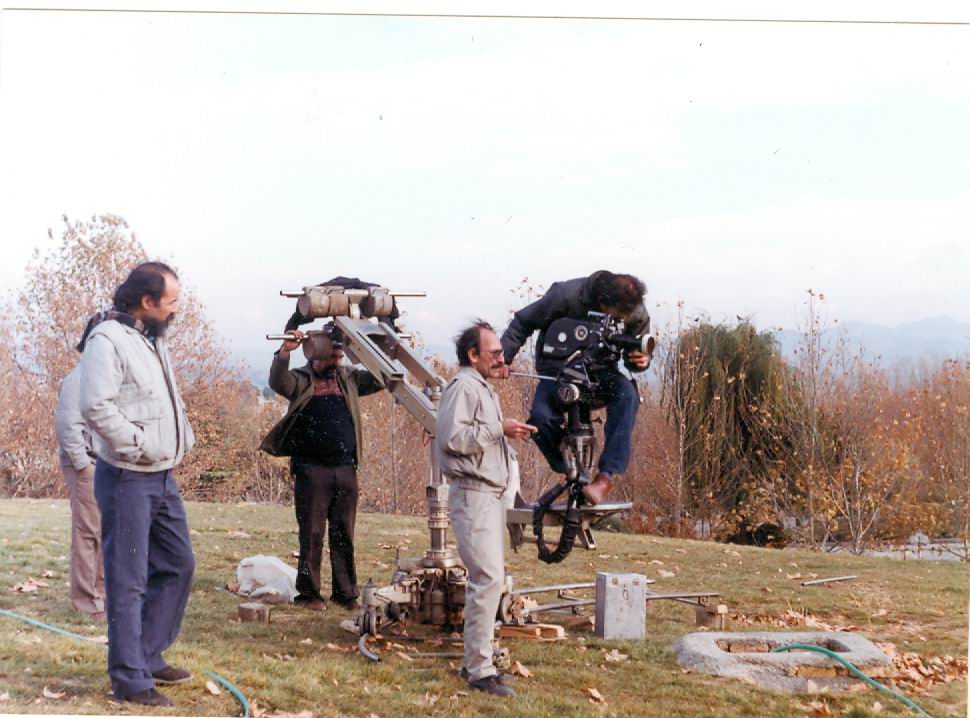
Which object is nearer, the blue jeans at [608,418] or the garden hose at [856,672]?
the garden hose at [856,672]

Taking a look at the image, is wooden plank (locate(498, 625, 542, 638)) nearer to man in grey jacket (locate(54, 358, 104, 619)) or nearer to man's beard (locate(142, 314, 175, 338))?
man in grey jacket (locate(54, 358, 104, 619))

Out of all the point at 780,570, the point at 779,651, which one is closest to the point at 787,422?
the point at 780,570

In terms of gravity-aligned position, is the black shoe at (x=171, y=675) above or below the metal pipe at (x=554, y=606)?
below

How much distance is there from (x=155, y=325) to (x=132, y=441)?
54cm

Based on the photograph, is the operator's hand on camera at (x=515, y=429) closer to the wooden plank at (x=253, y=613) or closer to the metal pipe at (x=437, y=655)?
the metal pipe at (x=437, y=655)

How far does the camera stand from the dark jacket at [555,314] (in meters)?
6.27

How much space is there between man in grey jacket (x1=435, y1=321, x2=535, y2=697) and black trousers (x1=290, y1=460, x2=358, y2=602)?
1.86 meters

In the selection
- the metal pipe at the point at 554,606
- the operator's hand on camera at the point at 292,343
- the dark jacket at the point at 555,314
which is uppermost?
the dark jacket at the point at 555,314

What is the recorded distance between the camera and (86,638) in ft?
19.5

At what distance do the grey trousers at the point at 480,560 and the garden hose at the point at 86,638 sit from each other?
105 centimetres

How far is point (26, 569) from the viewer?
7746 millimetres

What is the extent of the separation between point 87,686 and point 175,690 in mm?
372

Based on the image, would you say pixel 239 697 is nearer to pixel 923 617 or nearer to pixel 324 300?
pixel 324 300

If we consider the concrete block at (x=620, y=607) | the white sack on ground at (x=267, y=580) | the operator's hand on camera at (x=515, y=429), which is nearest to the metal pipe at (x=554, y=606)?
the concrete block at (x=620, y=607)
